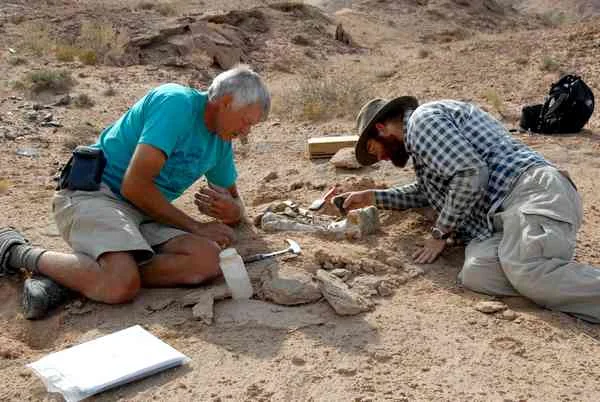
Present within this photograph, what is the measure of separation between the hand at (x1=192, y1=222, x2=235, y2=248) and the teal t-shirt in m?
0.27

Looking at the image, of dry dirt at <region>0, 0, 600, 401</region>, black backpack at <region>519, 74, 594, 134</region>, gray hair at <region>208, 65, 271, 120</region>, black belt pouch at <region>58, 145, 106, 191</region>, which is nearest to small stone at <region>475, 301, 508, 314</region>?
dry dirt at <region>0, 0, 600, 401</region>

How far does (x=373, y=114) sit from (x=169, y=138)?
116 centimetres

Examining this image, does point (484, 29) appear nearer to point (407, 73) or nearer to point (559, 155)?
point (407, 73)

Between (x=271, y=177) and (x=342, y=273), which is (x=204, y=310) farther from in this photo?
(x=271, y=177)

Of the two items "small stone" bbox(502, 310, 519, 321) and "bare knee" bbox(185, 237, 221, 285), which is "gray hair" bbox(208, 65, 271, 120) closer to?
"bare knee" bbox(185, 237, 221, 285)

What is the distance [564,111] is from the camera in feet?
21.5

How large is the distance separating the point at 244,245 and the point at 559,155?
3136mm

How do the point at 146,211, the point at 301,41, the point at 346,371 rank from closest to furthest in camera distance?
the point at 346,371
the point at 146,211
the point at 301,41

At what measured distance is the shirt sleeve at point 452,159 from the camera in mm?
3424

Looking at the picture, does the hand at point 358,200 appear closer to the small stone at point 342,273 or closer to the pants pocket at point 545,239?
the small stone at point 342,273

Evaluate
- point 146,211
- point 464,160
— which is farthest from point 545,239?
point 146,211

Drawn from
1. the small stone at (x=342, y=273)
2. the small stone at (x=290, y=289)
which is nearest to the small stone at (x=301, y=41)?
the small stone at (x=342, y=273)

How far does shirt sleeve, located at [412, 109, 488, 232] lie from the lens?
3.42 metres

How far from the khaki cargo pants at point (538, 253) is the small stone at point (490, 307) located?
0.44 ft
